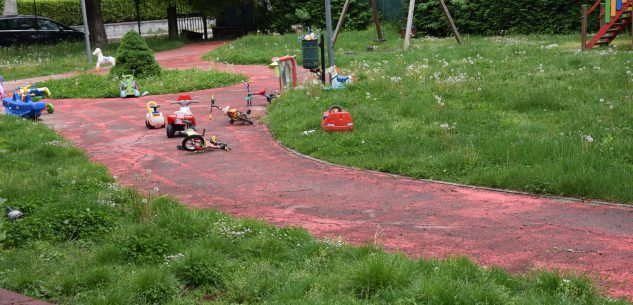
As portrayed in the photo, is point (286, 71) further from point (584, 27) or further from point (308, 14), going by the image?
point (308, 14)

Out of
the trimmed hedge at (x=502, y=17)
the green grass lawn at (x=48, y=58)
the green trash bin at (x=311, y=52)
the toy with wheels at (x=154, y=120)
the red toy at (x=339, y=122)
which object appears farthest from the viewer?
the trimmed hedge at (x=502, y=17)

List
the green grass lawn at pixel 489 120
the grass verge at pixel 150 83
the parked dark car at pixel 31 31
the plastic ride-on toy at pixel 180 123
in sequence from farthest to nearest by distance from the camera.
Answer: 1. the parked dark car at pixel 31 31
2. the grass verge at pixel 150 83
3. the plastic ride-on toy at pixel 180 123
4. the green grass lawn at pixel 489 120

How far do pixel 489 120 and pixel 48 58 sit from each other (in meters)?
22.1

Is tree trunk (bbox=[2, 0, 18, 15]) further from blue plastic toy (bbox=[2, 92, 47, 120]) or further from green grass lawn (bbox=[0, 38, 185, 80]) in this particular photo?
blue plastic toy (bbox=[2, 92, 47, 120])

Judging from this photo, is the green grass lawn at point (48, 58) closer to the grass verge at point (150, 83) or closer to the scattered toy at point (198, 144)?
the grass verge at point (150, 83)

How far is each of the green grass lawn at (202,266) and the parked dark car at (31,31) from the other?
2801 centimetres

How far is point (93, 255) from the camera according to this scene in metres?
7.05

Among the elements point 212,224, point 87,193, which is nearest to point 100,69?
point 87,193

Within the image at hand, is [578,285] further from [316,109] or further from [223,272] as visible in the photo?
[316,109]

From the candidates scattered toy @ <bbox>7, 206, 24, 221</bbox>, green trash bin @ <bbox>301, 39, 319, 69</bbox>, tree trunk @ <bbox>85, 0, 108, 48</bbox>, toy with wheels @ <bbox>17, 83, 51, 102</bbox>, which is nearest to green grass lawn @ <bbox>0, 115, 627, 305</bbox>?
scattered toy @ <bbox>7, 206, 24, 221</bbox>

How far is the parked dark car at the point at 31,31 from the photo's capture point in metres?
34.5

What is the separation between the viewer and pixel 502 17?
3145cm

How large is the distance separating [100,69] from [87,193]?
17511 mm

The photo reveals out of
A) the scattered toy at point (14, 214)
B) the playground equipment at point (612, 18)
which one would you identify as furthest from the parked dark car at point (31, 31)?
the scattered toy at point (14, 214)
